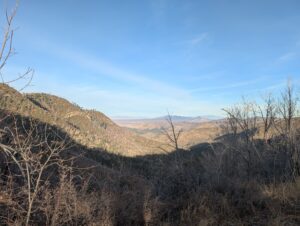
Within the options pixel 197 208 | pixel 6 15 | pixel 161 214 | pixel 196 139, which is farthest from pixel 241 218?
pixel 196 139

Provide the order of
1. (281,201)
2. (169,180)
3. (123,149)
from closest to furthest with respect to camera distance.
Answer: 1. (281,201)
2. (169,180)
3. (123,149)

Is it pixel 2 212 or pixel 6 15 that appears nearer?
pixel 6 15

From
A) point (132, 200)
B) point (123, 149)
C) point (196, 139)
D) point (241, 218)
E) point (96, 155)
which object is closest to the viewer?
point (241, 218)

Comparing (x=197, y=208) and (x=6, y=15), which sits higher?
(x=6, y=15)

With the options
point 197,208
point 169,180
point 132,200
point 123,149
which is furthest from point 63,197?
point 123,149

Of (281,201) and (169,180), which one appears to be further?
(169,180)

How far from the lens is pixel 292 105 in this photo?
1623 centimetres

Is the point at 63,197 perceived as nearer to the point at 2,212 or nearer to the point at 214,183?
the point at 2,212

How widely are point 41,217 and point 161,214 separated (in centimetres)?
325

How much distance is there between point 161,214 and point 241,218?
2187 mm

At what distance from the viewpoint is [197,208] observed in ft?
28.4

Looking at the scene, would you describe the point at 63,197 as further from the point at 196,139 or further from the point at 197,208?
the point at 196,139

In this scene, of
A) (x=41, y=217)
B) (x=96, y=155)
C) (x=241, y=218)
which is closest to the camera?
(x=41, y=217)

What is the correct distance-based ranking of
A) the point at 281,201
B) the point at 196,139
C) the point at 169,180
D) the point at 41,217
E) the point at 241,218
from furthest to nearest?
the point at 196,139 < the point at 169,180 < the point at 281,201 < the point at 241,218 < the point at 41,217
